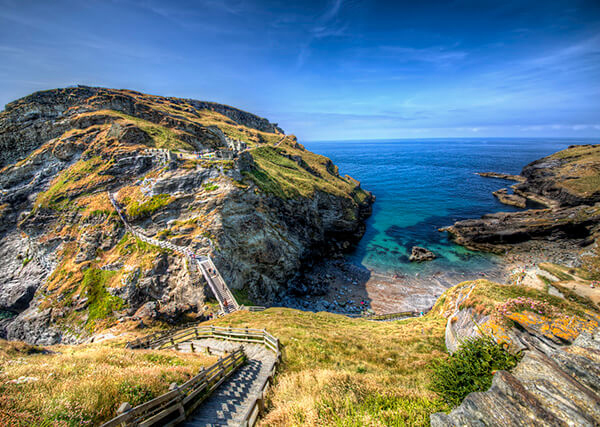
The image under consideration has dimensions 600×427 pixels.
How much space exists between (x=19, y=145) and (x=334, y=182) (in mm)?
76995

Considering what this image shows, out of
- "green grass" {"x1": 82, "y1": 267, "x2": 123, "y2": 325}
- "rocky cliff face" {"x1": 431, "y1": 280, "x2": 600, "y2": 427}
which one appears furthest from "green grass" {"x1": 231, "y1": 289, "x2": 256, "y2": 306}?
"rocky cliff face" {"x1": 431, "y1": 280, "x2": 600, "y2": 427}

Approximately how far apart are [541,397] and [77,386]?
13.2 metres

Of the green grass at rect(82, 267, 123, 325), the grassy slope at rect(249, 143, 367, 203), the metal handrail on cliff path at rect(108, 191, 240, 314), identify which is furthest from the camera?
the grassy slope at rect(249, 143, 367, 203)

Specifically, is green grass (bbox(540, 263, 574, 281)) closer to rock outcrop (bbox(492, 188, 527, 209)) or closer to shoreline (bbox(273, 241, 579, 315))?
shoreline (bbox(273, 241, 579, 315))

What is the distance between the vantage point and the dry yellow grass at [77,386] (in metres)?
5.39

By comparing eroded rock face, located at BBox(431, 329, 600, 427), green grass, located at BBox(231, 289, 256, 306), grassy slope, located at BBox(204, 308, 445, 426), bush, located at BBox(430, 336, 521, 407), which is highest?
eroded rock face, located at BBox(431, 329, 600, 427)

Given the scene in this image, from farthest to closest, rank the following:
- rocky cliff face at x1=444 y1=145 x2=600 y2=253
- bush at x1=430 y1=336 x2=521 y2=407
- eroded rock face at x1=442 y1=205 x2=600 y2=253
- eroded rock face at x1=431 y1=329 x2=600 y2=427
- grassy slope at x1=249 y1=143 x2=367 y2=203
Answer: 1. grassy slope at x1=249 y1=143 x2=367 y2=203
2. rocky cliff face at x1=444 y1=145 x2=600 y2=253
3. eroded rock face at x1=442 y1=205 x2=600 y2=253
4. bush at x1=430 y1=336 x2=521 y2=407
5. eroded rock face at x1=431 y1=329 x2=600 y2=427

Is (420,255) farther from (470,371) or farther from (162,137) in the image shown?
(162,137)

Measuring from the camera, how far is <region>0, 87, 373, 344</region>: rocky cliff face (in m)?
26.4

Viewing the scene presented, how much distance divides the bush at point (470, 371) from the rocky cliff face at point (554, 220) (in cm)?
5001

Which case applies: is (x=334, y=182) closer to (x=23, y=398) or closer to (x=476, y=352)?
(x=476, y=352)

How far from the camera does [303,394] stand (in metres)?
7.96

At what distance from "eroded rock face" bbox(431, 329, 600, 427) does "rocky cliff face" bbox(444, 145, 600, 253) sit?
50235 mm

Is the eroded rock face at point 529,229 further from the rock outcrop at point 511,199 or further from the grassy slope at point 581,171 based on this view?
the rock outcrop at point 511,199
